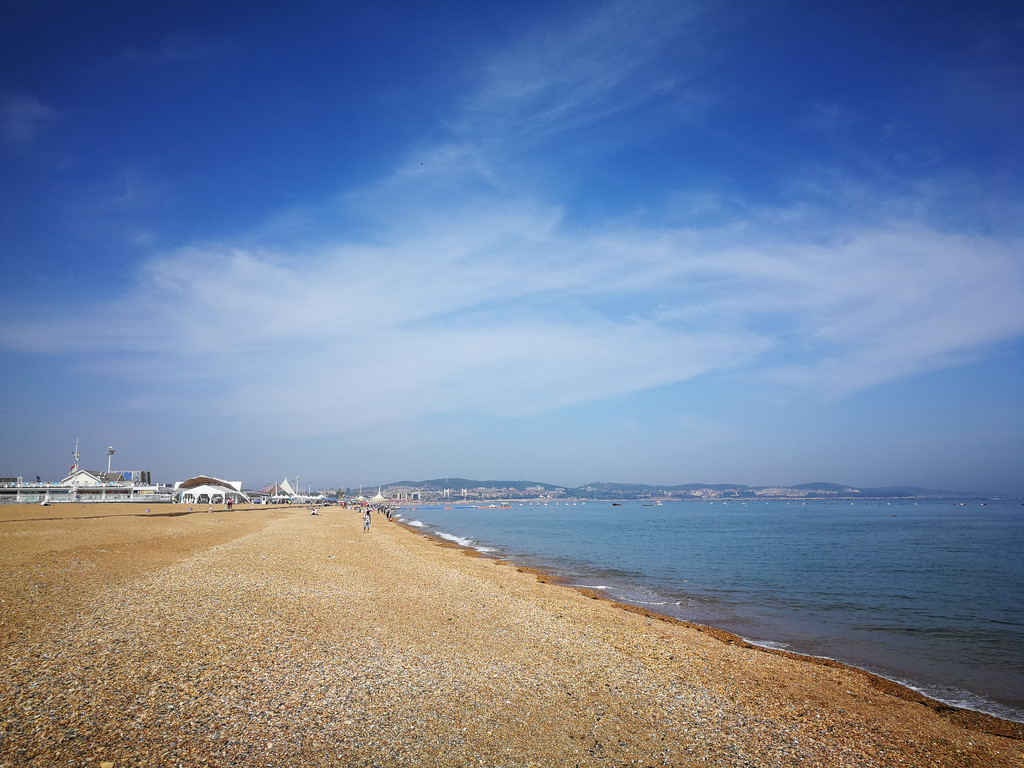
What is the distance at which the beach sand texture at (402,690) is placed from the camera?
6.12m

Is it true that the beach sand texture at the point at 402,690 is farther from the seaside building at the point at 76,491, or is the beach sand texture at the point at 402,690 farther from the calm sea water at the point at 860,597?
the seaside building at the point at 76,491

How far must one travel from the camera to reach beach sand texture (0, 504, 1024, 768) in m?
6.12

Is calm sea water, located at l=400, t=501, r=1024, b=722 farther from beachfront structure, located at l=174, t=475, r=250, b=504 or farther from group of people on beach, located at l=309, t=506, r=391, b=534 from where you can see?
beachfront structure, located at l=174, t=475, r=250, b=504

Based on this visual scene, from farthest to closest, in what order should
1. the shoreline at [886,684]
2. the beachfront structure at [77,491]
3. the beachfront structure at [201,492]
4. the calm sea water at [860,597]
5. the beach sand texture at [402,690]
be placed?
the beachfront structure at [201,492] → the beachfront structure at [77,491] → the calm sea water at [860,597] → the shoreline at [886,684] → the beach sand texture at [402,690]

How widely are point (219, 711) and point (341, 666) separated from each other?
7.29ft

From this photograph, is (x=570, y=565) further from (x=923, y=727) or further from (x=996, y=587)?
(x=923, y=727)

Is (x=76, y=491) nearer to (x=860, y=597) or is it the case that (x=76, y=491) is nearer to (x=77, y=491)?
(x=77, y=491)

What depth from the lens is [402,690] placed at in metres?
7.87

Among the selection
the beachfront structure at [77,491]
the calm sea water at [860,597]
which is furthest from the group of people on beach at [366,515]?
the beachfront structure at [77,491]

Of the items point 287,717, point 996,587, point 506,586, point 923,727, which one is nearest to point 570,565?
point 506,586

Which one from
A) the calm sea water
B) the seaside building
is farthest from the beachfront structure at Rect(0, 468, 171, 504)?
the calm sea water

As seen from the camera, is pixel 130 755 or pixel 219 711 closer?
pixel 130 755

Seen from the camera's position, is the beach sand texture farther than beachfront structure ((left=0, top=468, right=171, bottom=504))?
No

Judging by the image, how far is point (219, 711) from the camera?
21.9 ft
